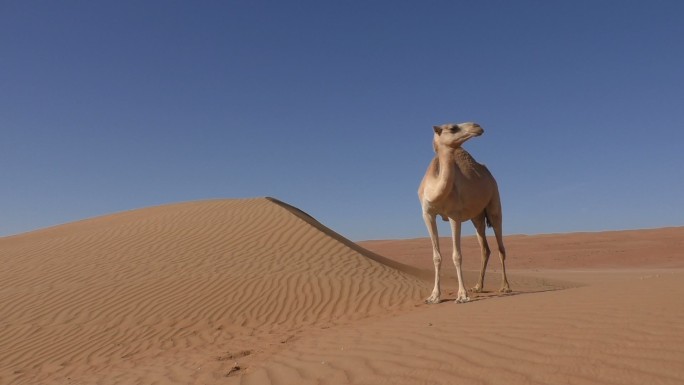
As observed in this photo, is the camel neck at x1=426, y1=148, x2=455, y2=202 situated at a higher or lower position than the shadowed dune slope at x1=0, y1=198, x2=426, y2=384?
higher

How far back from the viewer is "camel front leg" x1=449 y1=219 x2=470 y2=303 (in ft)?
23.3

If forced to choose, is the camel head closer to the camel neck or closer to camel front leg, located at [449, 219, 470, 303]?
the camel neck

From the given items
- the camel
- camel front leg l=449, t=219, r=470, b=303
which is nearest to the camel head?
the camel

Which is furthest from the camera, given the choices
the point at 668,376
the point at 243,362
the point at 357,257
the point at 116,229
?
the point at 116,229

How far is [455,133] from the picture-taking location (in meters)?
6.77

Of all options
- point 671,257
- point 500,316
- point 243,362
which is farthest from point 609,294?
point 671,257

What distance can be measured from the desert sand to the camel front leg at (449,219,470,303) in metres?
0.40

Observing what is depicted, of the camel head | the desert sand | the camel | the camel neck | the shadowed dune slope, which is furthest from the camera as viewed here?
the shadowed dune slope

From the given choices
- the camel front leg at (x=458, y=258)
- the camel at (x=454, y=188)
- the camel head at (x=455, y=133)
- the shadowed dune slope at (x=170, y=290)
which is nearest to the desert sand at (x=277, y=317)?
the shadowed dune slope at (x=170, y=290)

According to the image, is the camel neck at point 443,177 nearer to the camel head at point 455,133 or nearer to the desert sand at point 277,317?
the camel head at point 455,133

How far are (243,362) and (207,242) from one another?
377 inches

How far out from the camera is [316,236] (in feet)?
48.2

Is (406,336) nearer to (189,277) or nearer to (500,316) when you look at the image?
(500,316)

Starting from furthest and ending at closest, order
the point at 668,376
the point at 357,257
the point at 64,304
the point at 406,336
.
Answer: the point at 357,257 < the point at 64,304 < the point at 406,336 < the point at 668,376
